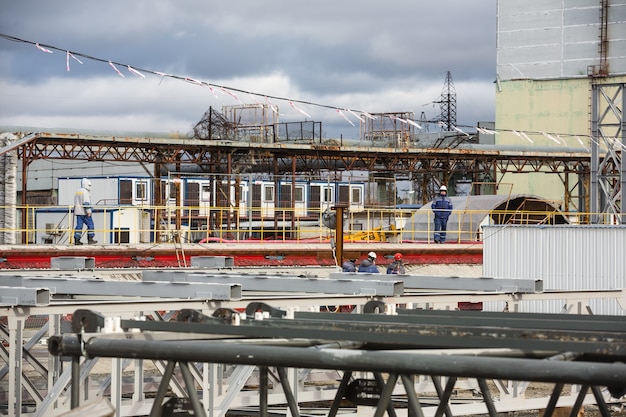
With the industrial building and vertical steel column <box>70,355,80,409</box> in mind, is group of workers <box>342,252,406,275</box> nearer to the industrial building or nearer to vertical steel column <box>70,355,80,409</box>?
the industrial building

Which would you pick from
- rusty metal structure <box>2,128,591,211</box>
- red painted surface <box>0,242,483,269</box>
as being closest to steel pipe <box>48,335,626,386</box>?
red painted surface <box>0,242,483,269</box>

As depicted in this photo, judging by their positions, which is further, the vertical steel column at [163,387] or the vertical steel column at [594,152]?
the vertical steel column at [594,152]

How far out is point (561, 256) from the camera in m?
28.5

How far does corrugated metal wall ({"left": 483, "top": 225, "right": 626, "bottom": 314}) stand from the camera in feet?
91.4

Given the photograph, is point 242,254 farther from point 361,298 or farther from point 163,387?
point 163,387

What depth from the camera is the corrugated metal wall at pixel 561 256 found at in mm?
27844

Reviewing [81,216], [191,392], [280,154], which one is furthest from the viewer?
[280,154]

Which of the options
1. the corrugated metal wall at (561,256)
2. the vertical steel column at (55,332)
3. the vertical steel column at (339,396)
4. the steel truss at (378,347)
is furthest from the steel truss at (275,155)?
the vertical steel column at (339,396)

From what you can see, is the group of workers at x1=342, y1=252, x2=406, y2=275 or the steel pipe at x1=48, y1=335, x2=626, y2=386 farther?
the group of workers at x1=342, y1=252, x2=406, y2=275

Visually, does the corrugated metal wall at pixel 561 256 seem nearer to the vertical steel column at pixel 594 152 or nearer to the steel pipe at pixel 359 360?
the vertical steel column at pixel 594 152

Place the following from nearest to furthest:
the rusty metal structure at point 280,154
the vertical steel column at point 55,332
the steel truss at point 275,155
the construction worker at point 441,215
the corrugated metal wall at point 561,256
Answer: the vertical steel column at point 55,332, the corrugated metal wall at point 561,256, the construction worker at point 441,215, the rusty metal structure at point 280,154, the steel truss at point 275,155

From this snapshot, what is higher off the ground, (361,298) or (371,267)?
(361,298)

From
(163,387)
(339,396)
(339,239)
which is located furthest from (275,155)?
(163,387)

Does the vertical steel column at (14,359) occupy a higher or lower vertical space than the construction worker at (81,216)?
lower
